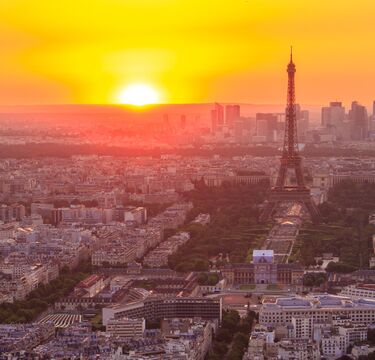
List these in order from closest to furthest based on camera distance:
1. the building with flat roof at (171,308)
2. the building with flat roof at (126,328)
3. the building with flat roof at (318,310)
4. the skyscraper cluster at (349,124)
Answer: the building with flat roof at (126,328) → the building with flat roof at (318,310) → the building with flat roof at (171,308) → the skyscraper cluster at (349,124)

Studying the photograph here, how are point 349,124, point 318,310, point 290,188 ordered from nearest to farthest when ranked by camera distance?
point 318,310 < point 290,188 < point 349,124

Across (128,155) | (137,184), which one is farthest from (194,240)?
(128,155)

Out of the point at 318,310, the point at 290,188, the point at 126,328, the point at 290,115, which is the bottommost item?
the point at 126,328

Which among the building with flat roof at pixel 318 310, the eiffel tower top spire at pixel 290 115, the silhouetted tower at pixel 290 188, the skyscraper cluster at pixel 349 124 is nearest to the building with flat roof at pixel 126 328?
the building with flat roof at pixel 318 310

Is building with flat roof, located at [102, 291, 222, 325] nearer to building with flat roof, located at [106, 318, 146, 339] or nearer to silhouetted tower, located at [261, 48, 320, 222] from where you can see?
building with flat roof, located at [106, 318, 146, 339]

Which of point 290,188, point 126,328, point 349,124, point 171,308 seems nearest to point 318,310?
point 171,308

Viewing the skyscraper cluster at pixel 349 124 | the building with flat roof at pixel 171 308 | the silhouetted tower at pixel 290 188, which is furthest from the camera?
the skyscraper cluster at pixel 349 124

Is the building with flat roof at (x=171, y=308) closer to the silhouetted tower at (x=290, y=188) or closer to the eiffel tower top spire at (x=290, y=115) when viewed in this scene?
the silhouetted tower at (x=290, y=188)

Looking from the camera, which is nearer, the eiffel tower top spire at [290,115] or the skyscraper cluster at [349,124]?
the eiffel tower top spire at [290,115]

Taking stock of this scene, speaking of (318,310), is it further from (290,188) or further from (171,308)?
(290,188)

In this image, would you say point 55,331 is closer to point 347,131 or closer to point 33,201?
point 33,201

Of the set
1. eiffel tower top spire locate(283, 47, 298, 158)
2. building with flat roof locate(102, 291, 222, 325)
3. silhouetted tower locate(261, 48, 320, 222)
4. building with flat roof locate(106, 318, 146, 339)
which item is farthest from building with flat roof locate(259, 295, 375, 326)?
eiffel tower top spire locate(283, 47, 298, 158)

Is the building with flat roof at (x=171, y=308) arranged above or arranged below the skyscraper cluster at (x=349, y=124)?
below
